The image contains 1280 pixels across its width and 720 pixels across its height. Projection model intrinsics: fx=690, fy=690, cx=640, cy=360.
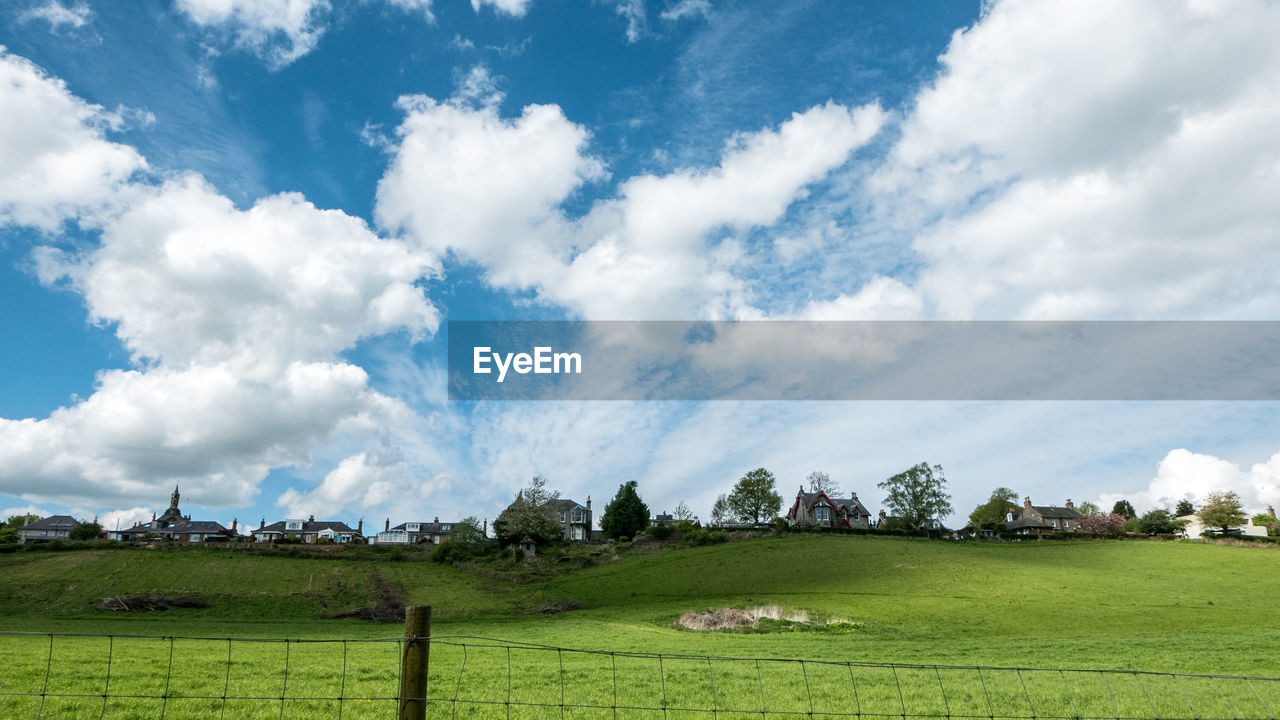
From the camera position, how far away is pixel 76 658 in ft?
63.3

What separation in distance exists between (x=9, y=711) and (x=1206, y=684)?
1056 inches

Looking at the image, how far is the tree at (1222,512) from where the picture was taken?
86625 millimetres

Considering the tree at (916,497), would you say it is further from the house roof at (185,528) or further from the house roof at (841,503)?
the house roof at (185,528)

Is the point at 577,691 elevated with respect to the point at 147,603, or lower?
elevated

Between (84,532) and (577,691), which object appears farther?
(84,532)

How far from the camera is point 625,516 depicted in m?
Result: 100

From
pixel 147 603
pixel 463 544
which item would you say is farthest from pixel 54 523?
pixel 147 603

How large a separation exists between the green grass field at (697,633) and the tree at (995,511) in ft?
99.0

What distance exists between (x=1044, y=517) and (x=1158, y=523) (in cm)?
4869

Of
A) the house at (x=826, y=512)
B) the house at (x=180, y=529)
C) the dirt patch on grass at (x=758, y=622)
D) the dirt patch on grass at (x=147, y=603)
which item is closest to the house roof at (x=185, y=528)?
the house at (x=180, y=529)

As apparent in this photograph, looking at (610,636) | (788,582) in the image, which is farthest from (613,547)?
(610,636)

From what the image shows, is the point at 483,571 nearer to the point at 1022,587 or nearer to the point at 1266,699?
the point at 1022,587

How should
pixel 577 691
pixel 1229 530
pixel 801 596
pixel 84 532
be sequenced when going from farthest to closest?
pixel 1229 530, pixel 84 532, pixel 801 596, pixel 577 691

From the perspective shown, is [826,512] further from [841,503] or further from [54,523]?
[54,523]
